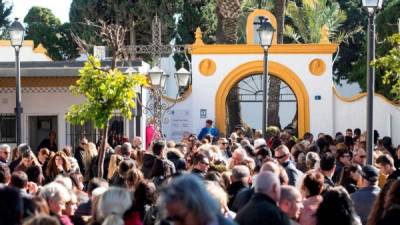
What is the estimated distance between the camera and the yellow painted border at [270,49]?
2881 cm

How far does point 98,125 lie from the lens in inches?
587

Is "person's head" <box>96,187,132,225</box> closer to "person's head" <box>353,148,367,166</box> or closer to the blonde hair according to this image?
"person's head" <box>353,148,367,166</box>

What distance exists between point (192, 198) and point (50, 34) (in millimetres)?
50702

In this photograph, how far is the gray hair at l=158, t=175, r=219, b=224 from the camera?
5.04 metres

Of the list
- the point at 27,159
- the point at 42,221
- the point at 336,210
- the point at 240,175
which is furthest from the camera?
the point at 27,159

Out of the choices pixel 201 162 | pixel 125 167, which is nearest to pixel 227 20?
pixel 201 162

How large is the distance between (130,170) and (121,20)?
1252 inches

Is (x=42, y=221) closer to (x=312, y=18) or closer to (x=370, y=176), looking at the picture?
(x=370, y=176)

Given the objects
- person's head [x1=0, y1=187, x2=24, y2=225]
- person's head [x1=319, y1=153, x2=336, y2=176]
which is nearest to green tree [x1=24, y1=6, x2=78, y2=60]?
person's head [x1=319, y1=153, x2=336, y2=176]

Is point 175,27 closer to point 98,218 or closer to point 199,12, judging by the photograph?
point 199,12

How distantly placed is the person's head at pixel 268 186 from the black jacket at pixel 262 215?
0.42 feet

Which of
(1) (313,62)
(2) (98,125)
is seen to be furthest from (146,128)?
(2) (98,125)

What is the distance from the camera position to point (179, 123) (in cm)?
2941

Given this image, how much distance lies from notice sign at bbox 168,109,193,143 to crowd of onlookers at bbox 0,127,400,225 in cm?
1455
